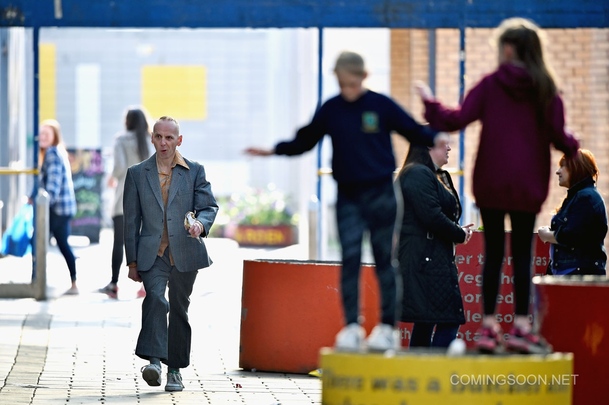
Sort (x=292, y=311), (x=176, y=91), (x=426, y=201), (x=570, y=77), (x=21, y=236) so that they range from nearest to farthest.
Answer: (x=426, y=201) < (x=292, y=311) < (x=21, y=236) < (x=570, y=77) < (x=176, y=91)

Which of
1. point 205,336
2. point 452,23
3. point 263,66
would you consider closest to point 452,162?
point 452,23

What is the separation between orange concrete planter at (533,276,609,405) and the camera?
6.96 m

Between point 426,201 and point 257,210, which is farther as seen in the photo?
point 257,210

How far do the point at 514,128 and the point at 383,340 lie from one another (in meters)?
1.15

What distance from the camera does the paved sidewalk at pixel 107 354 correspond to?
336 inches

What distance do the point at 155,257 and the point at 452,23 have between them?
662 cm

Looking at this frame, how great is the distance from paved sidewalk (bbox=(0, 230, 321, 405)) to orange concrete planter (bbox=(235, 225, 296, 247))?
830cm

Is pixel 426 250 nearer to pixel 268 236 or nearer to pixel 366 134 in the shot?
pixel 366 134

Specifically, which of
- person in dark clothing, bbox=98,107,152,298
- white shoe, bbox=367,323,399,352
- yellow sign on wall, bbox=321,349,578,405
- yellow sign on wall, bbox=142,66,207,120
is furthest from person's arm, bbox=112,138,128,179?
yellow sign on wall, bbox=142,66,207,120

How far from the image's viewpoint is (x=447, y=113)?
603cm

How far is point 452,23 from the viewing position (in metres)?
14.3

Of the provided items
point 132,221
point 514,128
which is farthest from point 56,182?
point 514,128

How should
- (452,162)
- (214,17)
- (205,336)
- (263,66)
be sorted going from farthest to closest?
(263,66) → (452,162) → (214,17) → (205,336)

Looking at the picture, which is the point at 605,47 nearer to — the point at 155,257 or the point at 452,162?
the point at 452,162
